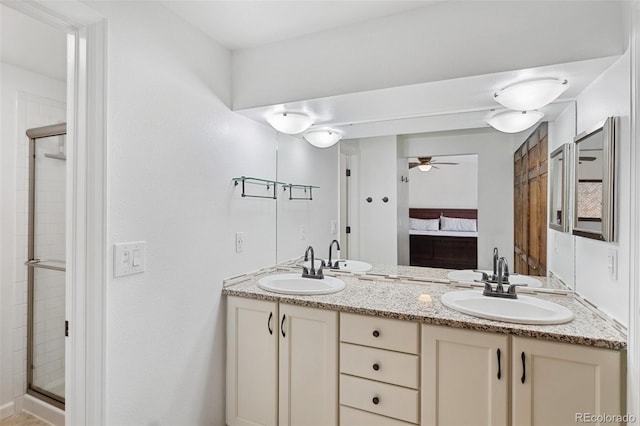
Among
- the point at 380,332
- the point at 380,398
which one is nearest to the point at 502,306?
the point at 380,332

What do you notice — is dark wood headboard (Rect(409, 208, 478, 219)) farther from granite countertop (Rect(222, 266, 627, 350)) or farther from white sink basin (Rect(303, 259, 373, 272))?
white sink basin (Rect(303, 259, 373, 272))

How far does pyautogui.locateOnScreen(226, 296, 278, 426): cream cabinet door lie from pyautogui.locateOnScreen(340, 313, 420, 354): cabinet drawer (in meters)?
0.42

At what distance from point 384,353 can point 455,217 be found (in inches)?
37.4

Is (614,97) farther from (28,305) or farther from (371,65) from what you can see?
(28,305)

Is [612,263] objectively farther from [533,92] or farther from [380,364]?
[380,364]

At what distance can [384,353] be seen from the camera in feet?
4.96

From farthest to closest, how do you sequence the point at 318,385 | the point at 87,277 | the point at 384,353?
the point at 318,385
the point at 384,353
the point at 87,277

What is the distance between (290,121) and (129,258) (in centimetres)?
115

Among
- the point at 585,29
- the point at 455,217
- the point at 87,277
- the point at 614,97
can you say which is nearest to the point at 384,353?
the point at 455,217

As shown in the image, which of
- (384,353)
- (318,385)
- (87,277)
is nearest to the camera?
(87,277)

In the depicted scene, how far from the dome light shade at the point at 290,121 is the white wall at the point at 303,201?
1.33 ft

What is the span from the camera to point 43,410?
84.5 inches

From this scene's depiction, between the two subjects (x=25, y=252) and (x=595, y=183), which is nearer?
(x=595, y=183)

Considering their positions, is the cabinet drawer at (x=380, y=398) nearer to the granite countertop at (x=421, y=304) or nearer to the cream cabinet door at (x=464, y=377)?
the cream cabinet door at (x=464, y=377)
